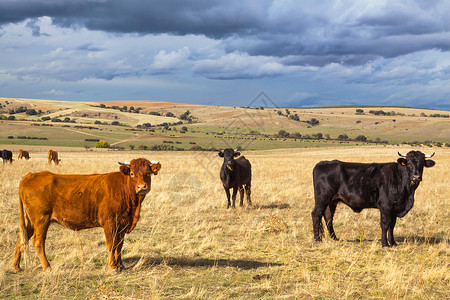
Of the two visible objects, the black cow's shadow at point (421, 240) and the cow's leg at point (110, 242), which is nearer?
the cow's leg at point (110, 242)

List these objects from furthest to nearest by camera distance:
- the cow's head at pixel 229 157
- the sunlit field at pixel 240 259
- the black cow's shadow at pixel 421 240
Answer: the cow's head at pixel 229 157 → the black cow's shadow at pixel 421 240 → the sunlit field at pixel 240 259

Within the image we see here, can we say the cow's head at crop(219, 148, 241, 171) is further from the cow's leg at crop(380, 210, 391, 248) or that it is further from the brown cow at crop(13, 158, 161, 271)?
the brown cow at crop(13, 158, 161, 271)

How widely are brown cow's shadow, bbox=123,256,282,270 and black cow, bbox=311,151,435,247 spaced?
2446 millimetres

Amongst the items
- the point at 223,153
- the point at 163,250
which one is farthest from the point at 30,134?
the point at 163,250

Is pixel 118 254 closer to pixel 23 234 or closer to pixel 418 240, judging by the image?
pixel 23 234

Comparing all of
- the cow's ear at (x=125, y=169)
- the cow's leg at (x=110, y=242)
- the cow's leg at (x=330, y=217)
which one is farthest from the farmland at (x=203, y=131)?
the cow's leg at (x=110, y=242)

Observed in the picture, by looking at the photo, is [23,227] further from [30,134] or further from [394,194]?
[30,134]

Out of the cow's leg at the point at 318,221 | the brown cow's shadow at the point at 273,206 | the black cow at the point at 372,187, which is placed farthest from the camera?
the brown cow's shadow at the point at 273,206

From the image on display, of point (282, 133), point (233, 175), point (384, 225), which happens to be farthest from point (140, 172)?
point (282, 133)

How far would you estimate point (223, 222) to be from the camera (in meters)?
11.4

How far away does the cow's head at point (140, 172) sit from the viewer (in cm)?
683

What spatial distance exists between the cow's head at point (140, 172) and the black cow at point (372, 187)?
4.58 metres

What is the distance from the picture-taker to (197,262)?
7680 mm

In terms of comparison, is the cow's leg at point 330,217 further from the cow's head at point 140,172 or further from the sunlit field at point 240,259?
the cow's head at point 140,172
